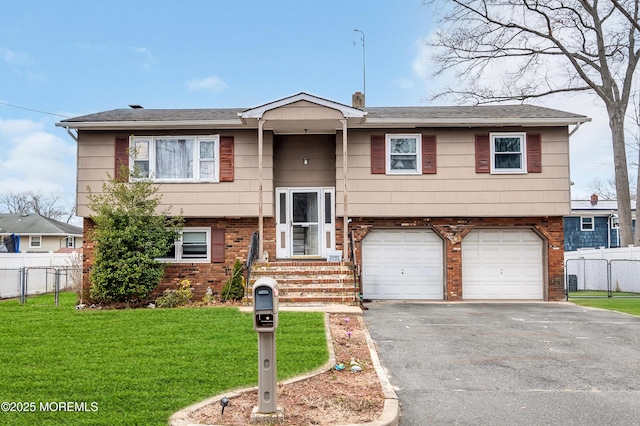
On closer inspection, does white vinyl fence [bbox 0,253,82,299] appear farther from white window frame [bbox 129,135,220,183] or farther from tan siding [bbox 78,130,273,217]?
white window frame [bbox 129,135,220,183]

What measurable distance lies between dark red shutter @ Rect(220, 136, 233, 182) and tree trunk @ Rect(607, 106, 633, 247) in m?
15.6

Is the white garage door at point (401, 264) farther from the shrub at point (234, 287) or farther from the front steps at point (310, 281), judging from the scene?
the shrub at point (234, 287)

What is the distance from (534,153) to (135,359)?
12333 millimetres

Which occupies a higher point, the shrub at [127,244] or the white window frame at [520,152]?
the white window frame at [520,152]

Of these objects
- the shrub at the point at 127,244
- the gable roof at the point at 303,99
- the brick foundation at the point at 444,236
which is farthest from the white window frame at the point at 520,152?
the shrub at the point at 127,244

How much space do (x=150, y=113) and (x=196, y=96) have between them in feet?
30.5

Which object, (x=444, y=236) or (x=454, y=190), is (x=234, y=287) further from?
(x=454, y=190)

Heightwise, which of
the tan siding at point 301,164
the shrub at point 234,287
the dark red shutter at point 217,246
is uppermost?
the tan siding at point 301,164

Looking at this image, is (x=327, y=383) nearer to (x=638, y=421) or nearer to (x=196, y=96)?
(x=638, y=421)

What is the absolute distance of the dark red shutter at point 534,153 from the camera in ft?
49.2

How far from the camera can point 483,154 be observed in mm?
15062

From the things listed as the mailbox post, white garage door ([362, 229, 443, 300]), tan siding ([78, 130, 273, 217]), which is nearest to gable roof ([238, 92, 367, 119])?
tan siding ([78, 130, 273, 217])

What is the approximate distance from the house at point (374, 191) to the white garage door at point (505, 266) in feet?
0.10

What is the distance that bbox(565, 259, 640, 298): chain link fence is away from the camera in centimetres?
2025
